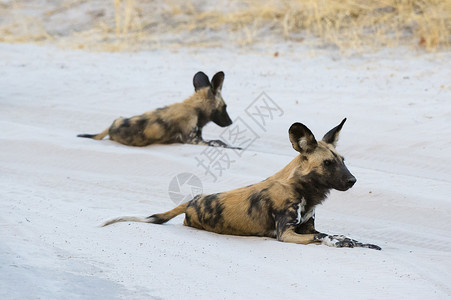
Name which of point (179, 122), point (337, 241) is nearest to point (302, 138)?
point (337, 241)

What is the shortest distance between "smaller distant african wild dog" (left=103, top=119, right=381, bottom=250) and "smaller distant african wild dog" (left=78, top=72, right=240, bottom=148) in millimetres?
2612

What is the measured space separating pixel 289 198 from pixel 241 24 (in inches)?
330

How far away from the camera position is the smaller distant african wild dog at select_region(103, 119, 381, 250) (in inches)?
165

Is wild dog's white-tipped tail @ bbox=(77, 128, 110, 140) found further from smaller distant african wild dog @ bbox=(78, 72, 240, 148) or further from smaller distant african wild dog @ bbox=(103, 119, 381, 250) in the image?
smaller distant african wild dog @ bbox=(103, 119, 381, 250)

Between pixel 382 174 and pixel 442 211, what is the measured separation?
0.86 meters

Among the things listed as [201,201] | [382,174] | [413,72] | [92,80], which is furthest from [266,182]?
[92,80]

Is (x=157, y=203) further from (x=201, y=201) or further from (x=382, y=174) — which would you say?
(x=382, y=174)

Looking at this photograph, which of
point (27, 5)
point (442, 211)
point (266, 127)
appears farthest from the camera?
point (27, 5)

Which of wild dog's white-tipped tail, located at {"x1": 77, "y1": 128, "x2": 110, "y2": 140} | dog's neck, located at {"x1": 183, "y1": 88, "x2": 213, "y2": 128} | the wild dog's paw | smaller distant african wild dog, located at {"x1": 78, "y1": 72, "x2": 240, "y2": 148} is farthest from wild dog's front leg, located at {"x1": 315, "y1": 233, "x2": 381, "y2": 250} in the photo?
wild dog's white-tipped tail, located at {"x1": 77, "y1": 128, "x2": 110, "y2": 140}

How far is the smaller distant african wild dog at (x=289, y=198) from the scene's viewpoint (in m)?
4.19

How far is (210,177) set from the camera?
5852 mm

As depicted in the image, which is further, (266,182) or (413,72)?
(413,72)

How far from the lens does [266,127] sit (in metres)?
7.59

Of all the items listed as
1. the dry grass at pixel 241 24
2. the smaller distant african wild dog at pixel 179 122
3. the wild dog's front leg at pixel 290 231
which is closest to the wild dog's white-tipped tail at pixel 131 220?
the wild dog's front leg at pixel 290 231
